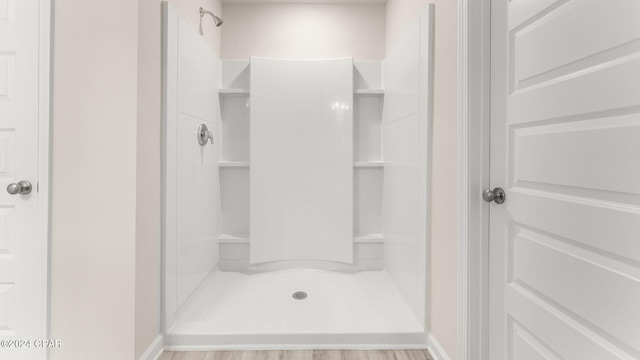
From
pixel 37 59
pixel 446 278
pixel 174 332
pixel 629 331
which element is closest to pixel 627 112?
pixel 629 331

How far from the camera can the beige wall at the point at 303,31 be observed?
282 cm

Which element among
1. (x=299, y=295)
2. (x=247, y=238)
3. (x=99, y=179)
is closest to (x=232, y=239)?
(x=247, y=238)

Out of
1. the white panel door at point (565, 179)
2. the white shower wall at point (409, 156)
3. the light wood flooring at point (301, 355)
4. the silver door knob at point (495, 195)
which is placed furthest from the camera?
the white shower wall at point (409, 156)

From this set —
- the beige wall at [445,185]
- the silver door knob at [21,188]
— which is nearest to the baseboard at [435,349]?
the beige wall at [445,185]

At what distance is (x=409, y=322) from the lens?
1881 millimetres

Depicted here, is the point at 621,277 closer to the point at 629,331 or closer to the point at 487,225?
the point at 629,331

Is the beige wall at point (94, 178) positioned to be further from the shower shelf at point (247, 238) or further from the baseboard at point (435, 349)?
the baseboard at point (435, 349)

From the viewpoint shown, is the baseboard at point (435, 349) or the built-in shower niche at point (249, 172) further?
the built-in shower niche at point (249, 172)

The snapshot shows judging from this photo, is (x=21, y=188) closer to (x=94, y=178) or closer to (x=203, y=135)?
→ (x=94, y=178)

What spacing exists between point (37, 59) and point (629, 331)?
230 cm

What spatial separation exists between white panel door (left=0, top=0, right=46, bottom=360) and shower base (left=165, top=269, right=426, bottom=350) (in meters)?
0.64

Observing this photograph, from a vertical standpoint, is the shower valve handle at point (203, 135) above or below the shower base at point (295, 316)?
above

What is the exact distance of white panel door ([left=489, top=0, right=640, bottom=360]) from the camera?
77cm

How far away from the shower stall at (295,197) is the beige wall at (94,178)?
298 millimetres
